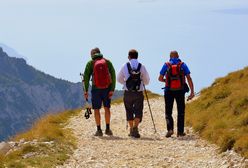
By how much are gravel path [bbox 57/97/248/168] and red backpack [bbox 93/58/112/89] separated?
200 centimetres

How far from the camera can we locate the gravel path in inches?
526

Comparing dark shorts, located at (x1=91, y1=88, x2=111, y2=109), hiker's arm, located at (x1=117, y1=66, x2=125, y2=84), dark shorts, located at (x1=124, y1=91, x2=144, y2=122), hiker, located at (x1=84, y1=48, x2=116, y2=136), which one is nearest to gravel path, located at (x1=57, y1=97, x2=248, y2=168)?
dark shorts, located at (x1=124, y1=91, x2=144, y2=122)

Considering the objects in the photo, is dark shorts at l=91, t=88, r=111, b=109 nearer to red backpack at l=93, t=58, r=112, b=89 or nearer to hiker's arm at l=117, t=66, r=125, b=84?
red backpack at l=93, t=58, r=112, b=89

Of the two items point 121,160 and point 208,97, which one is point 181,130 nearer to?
point 121,160

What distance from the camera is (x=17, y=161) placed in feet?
44.4

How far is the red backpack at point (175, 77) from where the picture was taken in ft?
57.3

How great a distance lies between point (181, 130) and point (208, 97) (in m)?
7.05

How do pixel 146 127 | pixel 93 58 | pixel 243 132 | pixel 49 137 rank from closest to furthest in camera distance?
pixel 243 132
pixel 49 137
pixel 93 58
pixel 146 127

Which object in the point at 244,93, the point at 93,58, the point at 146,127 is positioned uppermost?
the point at 93,58

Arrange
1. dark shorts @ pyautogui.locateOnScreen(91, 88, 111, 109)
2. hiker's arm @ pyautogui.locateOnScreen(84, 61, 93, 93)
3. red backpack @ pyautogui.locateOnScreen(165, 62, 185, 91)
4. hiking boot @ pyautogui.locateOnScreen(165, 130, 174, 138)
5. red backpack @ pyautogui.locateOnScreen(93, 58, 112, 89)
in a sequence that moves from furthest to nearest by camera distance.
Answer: dark shorts @ pyautogui.locateOnScreen(91, 88, 111, 109) < hiking boot @ pyautogui.locateOnScreen(165, 130, 174, 138) < hiker's arm @ pyautogui.locateOnScreen(84, 61, 93, 93) < red backpack @ pyautogui.locateOnScreen(93, 58, 112, 89) < red backpack @ pyautogui.locateOnScreen(165, 62, 185, 91)

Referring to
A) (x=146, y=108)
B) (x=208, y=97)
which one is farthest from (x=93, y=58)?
(x=146, y=108)

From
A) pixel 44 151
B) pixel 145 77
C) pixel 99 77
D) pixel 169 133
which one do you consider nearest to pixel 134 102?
pixel 145 77

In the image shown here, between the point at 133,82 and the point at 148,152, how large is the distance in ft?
11.9

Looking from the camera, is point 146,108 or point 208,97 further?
point 146,108
